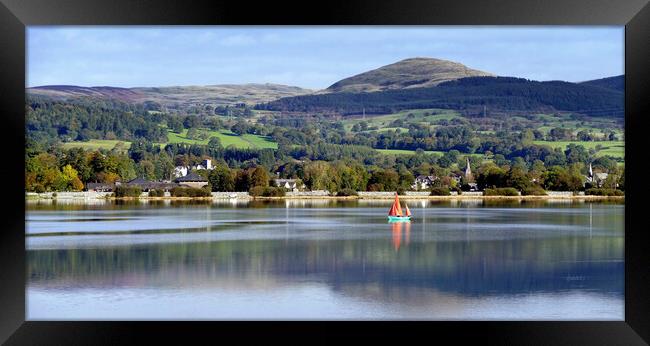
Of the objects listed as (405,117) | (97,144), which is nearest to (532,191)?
(97,144)

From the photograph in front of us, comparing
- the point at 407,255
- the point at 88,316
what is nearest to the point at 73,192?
the point at 407,255

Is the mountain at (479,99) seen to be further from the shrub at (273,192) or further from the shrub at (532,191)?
the shrub at (273,192)

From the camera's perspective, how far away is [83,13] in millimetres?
6414

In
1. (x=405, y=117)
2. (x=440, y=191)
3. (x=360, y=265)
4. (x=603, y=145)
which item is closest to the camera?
(x=360, y=265)

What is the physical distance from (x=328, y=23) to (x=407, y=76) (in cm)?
12627

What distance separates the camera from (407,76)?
13138cm

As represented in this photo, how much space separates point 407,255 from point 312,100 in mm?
107693

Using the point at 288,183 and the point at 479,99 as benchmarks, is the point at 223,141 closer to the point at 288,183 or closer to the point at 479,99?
the point at 288,183

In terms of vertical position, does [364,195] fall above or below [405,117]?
below

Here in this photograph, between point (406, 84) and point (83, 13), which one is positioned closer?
point (83, 13)

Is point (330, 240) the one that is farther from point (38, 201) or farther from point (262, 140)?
point (262, 140)

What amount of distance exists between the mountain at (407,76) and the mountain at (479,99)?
2.39 metres

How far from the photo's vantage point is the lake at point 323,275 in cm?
1016
